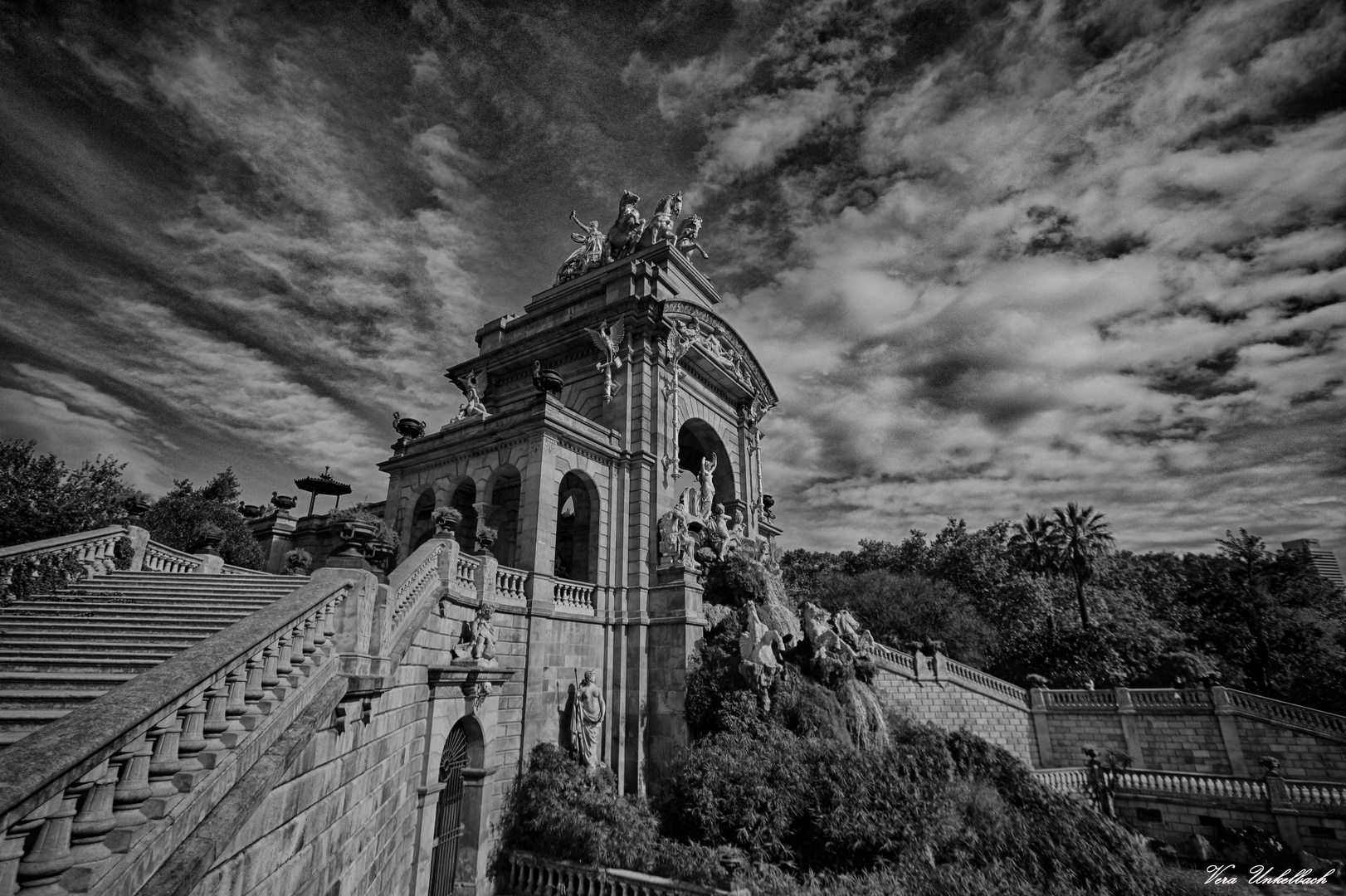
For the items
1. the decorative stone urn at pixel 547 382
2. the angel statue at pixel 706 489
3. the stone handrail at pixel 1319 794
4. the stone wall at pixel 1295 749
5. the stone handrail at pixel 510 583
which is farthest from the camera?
the stone wall at pixel 1295 749

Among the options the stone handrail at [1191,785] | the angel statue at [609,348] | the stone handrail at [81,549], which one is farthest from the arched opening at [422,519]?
the stone handrail at [1191,785]

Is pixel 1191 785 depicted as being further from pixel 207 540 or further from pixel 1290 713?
pixel 207 540

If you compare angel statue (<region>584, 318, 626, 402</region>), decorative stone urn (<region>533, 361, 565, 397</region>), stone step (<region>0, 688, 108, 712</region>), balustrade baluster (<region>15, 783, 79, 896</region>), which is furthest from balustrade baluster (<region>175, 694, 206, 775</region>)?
angel statue (<region>584, 318, 626, 402</region>)

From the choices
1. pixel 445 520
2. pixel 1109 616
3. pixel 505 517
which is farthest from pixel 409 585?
pixel 1109 616

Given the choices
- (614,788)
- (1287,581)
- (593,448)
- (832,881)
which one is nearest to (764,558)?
(593,448)

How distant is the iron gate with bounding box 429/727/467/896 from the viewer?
13711mm

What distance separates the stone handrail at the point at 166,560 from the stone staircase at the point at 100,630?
157 cm

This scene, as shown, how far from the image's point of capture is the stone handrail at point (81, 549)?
34.1 ft

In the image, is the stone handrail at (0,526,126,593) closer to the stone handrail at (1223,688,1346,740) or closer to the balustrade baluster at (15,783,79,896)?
the balustrade baluster at (15,783,79,896)

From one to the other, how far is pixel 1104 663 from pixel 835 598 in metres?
13.9

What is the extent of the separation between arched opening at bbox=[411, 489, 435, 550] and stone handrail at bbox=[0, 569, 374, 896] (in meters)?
16.3

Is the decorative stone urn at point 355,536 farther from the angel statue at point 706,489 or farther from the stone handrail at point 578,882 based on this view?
the angel statue at point 706,489

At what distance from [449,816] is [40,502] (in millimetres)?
11576

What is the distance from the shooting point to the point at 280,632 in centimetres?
682
